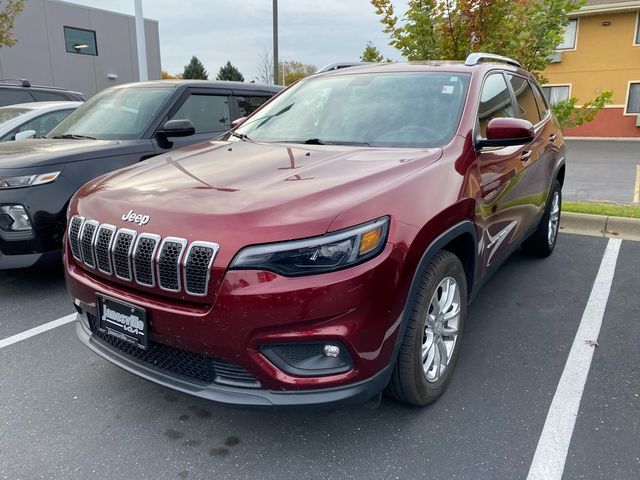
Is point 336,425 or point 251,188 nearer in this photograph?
point 251,188

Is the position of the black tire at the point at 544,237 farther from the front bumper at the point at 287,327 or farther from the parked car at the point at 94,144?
the parked car at the point at 94,144

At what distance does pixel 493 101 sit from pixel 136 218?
8.03 ft

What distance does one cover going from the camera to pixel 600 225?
5.93 meters

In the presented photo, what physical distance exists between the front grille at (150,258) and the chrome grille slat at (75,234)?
0.28 feet

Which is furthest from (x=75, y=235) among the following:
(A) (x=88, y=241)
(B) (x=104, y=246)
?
(B) (x=104, y=246)

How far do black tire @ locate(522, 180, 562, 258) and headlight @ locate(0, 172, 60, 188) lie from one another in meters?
4.09

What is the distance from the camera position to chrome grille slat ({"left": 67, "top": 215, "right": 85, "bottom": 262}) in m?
2.48

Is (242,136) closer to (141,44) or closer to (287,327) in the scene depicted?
(287,327)

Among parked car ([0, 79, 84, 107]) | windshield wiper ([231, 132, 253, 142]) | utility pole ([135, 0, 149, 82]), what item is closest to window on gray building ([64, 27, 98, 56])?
utility pole ([135, 0, 149, 82])

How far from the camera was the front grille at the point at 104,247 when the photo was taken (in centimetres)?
225

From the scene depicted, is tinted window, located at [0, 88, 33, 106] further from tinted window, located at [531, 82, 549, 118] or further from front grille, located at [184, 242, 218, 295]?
front grille, located at [184, 242, 218, 295]

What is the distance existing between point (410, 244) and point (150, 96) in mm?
3963

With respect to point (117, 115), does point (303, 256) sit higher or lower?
lower

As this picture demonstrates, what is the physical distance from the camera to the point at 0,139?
596 centimetres
